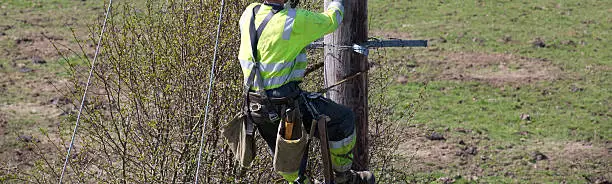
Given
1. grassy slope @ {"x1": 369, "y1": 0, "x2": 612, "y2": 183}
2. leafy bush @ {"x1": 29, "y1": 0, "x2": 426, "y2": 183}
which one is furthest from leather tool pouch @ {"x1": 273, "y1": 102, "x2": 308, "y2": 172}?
grassy slope @ {"x1": 369, "y1": 0, "x2": 612, "y2": 183}

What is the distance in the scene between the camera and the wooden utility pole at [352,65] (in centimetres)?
649

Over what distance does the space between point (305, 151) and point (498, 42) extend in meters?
14.7

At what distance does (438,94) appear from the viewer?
56.1ft

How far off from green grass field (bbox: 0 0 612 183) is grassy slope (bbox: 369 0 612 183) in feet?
0.07

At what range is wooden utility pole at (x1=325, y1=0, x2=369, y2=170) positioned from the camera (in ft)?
21.3

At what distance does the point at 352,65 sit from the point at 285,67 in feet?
2.32

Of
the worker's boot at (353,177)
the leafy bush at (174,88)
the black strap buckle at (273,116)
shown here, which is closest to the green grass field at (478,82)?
the leafy bush at (174,88)

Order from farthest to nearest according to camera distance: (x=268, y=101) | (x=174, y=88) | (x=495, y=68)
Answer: (x=495, y=68) → (x=174, y=88) → (x=268, y=101)

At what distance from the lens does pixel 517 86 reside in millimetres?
17609

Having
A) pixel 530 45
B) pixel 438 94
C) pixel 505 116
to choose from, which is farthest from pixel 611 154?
pixel 530 45

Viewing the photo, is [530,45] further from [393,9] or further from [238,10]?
[238,10]

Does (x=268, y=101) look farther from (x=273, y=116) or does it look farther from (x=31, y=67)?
(x=31, y=67)

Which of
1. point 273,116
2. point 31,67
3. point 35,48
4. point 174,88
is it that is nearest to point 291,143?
point 273,116

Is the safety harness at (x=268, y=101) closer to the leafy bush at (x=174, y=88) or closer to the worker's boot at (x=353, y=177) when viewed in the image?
the worker's boot at (x=353, y=177)
